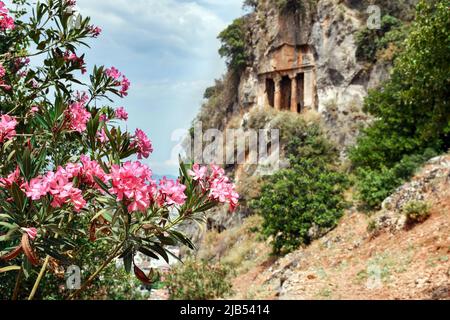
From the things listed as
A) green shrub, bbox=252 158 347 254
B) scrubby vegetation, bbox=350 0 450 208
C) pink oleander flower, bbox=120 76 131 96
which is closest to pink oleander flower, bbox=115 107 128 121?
pink oleander flower, bbox=120 76 131 96

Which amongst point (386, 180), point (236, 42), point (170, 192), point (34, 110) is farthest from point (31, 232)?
point (236, 42)

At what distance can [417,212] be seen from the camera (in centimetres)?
1190

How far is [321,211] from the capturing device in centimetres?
1598

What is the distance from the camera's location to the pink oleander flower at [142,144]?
3689mm

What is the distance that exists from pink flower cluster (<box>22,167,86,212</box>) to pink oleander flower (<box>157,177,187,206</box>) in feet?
1.47

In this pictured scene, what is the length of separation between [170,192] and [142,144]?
1030 mm

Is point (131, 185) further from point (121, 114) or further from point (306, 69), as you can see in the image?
point (306, 69)

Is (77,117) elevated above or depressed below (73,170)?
above

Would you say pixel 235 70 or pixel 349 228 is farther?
pixel 235 70

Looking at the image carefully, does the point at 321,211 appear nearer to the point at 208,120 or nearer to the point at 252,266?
the point at 252,266

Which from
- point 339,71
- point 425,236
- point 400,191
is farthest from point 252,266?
→ point 339,71

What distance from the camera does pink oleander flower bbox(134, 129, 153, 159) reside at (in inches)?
145

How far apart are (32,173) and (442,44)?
295 inches
